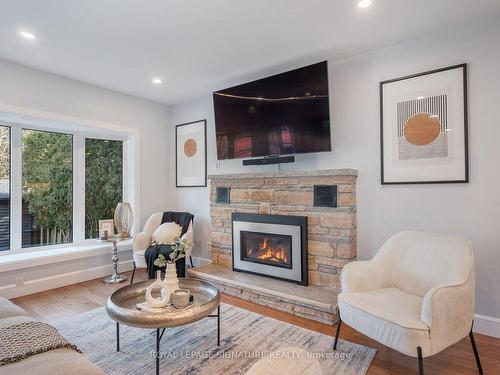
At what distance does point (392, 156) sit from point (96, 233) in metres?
3.88

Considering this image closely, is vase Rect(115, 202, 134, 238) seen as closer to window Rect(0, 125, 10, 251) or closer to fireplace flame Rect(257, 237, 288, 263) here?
window Rect(0, 125, 10, 251)

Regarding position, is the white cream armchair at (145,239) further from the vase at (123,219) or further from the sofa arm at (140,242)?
the vase at (123,219)

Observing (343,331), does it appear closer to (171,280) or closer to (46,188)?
(171,280)

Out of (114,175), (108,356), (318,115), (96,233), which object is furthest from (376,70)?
(96,233)

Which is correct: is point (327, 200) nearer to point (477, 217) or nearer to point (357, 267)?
point (357, 267)

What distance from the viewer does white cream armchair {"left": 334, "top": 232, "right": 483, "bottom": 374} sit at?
1.72 metres

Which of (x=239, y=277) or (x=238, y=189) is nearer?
(x=239, y=277)

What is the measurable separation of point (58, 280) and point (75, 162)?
151 cm

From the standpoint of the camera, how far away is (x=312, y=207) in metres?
→ 3.15

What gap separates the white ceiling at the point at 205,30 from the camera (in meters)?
2.25

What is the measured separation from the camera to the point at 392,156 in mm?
2842

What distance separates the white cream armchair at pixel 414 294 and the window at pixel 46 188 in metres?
3.61

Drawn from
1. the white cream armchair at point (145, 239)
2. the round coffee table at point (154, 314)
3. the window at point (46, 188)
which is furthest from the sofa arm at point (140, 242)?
the round coffee table at point (154, 314)

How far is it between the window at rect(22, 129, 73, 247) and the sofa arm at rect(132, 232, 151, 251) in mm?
972
